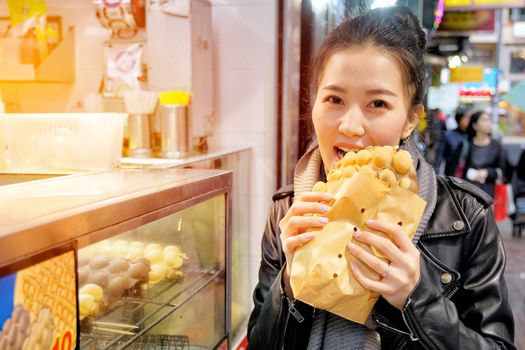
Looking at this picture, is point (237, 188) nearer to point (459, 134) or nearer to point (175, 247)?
point (175, 247)

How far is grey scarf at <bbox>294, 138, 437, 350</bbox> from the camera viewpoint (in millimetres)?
1393

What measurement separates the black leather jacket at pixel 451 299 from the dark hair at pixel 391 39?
34 cm

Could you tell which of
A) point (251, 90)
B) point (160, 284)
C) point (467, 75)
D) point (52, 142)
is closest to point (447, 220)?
point (160, 284)

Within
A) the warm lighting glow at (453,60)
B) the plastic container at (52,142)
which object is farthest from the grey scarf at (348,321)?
the warm lighting glow at (453,60)

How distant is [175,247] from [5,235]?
111 cm

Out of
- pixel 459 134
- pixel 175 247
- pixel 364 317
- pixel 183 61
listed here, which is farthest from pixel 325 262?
pixel 459 134

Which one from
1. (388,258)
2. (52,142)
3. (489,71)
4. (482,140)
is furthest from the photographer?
(489,71)

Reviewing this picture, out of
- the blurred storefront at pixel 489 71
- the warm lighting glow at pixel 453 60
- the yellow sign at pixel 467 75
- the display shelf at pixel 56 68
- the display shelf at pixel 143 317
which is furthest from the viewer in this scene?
the yellow sign at pixel 467 75

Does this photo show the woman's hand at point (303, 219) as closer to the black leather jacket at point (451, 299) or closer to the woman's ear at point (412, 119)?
the black leather jacket at point (451, 299)

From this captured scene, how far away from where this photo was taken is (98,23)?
344 cm

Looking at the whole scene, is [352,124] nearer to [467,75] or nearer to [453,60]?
[453,60]

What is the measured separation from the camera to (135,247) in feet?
6.15

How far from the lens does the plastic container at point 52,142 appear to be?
200 centimetres

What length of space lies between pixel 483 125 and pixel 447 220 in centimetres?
670
